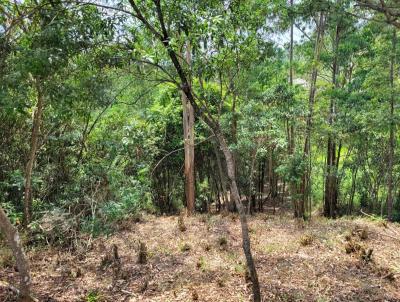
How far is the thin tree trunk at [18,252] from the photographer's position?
409 cm

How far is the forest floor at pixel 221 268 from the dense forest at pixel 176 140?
3cm

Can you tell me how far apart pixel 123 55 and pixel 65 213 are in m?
3.76

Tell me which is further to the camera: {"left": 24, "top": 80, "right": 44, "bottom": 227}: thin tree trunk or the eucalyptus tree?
{"left": 24, "top": 80, "right": 44, "bottom": 227}: thin tree trunk

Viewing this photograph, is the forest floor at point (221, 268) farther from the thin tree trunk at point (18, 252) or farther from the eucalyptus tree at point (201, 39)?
the eucalyptus tree at point (201, 39)

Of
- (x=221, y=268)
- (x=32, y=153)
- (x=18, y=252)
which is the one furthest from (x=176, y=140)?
(x=18, y=252)

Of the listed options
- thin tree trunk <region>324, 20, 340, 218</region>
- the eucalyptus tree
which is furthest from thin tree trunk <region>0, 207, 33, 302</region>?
thin tree trunk <region>324, 20, 340, 218</region>

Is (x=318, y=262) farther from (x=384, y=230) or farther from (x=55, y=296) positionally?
(x=55, y=296)

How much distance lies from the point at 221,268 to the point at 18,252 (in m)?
3.38

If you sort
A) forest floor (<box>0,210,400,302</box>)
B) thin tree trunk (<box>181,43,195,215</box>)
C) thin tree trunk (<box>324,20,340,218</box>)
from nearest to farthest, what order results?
1. forest floor (<box>0,210,400,302</box>)
2. thin tree trunk (<box>181,43,195,215</box>)
3. thin tree trunk (<box>324,20,340,218</box>)

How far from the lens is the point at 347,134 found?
11031mm

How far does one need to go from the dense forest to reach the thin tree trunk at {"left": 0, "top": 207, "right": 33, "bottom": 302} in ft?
0.09

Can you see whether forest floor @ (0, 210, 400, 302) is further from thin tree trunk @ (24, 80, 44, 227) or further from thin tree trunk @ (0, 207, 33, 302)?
thin tree trunk @ (24, 80, 44, 227)

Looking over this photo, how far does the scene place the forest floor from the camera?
16.6ft

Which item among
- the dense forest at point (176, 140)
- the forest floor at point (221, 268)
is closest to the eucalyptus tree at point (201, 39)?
the dense forest at point (176, 140)
